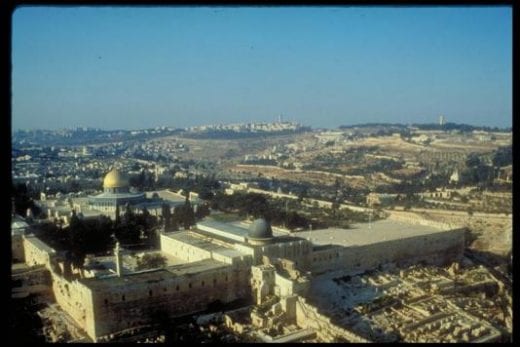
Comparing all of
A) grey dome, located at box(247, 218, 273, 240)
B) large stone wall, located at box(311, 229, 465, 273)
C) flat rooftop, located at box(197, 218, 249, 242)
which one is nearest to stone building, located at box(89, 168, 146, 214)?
flat rooftop, located at box(197, 218, 249, 242)

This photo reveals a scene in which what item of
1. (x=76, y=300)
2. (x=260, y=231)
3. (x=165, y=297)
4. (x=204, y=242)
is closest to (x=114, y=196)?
(x=204, y=242)

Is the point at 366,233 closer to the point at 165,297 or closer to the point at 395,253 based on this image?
the point at 395,253

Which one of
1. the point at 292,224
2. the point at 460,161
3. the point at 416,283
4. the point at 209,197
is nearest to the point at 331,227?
the point at 292,224

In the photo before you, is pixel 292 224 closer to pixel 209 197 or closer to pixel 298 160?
pixel 209 197

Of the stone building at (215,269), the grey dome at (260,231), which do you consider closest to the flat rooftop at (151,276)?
the stone building at (215,269)

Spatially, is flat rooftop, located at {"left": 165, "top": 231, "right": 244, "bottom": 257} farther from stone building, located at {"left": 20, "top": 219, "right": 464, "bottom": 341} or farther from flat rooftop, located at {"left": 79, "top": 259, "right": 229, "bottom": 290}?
flat rooftop, located at {"left": 79, "top": 259, "right": 229, "bottom": 290}

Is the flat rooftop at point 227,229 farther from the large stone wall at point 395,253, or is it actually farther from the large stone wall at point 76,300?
the large stone wall at point 76,300
